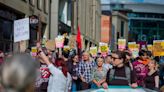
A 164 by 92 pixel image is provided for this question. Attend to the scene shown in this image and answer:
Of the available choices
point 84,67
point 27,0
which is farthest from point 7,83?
point 27,0

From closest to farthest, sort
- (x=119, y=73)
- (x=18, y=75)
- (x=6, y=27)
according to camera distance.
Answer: (x=18, y=75), (x=119, y=73), (x=6, y=27)

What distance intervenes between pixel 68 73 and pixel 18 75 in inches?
315

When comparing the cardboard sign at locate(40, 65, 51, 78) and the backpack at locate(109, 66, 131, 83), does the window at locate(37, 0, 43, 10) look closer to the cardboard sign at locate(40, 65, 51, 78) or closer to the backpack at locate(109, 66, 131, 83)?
the cardboard sign at locate(40, 65, 51, 78)

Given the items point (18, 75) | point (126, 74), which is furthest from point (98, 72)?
point (18, 75)

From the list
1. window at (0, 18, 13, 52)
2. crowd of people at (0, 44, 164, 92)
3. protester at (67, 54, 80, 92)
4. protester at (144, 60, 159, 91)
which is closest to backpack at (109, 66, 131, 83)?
crowd of people at (0, 44, 164, 92)

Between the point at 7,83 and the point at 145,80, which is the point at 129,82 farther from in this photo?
the point at 7,83

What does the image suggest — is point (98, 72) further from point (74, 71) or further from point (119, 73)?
point (119, 73)

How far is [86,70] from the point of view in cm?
1364

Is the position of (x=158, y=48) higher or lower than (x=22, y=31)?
lower

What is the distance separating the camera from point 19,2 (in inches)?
918

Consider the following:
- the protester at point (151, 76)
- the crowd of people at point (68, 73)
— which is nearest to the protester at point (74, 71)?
the crowd of people at point (68, 73)

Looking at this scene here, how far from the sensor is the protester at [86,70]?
44.3ft

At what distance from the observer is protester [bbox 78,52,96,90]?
13.5 m

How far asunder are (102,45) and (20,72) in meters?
20.8
